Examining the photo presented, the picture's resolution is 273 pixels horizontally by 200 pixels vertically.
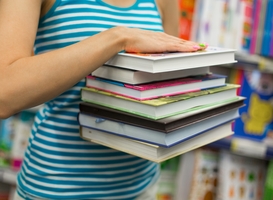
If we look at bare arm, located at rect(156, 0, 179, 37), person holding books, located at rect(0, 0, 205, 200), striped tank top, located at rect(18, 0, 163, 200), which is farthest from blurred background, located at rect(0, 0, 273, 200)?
striped tank top, located at rect(18, 0, 163, 200)

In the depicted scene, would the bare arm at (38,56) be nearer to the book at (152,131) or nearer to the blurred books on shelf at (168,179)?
the book at (152,131)

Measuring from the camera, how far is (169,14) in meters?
0.97

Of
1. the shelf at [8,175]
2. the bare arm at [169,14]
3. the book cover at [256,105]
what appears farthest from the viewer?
the shelf at [8,175]

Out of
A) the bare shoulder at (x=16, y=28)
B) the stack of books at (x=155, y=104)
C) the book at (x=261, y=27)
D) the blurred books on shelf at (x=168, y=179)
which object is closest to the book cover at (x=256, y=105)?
the book at (x=261, y=27)

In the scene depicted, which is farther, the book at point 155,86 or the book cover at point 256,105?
the book cover at point 256,105

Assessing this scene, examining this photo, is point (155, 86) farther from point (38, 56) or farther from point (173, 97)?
point (38, 56)

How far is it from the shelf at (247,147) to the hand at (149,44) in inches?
35.5

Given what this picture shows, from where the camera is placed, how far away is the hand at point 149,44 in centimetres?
64

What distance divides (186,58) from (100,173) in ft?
1.01

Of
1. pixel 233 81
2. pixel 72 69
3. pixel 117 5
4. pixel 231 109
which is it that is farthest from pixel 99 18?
pixel 233 81

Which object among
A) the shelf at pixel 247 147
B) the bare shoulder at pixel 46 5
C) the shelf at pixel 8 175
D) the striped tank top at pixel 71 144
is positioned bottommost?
the shelf at pixel 8 175

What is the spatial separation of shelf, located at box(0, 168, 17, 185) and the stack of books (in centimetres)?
111

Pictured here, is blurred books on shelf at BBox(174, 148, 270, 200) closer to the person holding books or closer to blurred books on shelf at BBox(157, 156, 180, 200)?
blurred books on shelf at BBox(157, 156, 180, 200)

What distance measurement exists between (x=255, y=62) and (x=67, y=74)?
1055 millimetres
